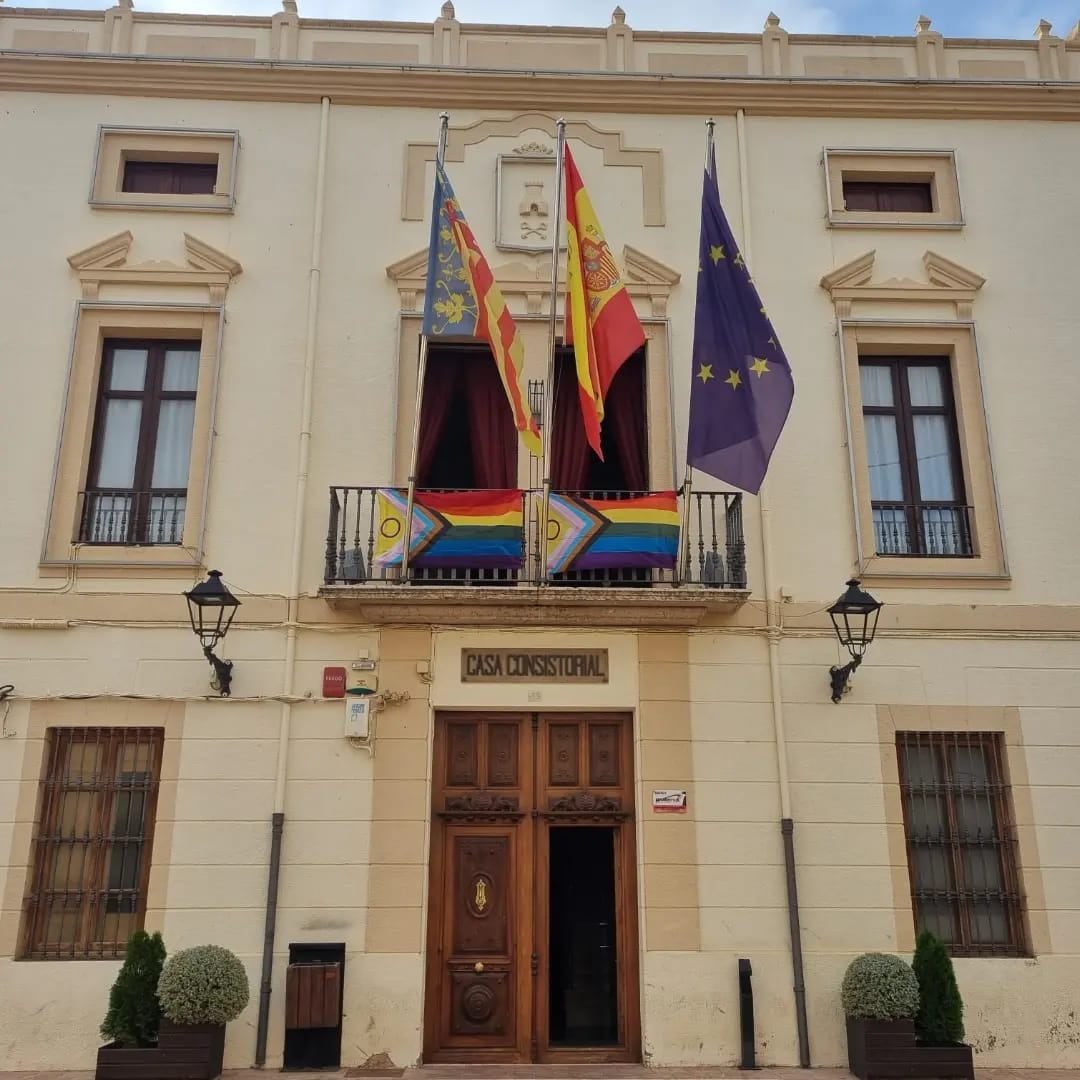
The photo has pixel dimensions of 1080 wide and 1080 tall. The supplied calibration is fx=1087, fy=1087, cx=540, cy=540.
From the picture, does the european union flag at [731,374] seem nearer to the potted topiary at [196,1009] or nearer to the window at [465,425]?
the window at [465,425]

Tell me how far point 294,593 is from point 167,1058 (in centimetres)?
384

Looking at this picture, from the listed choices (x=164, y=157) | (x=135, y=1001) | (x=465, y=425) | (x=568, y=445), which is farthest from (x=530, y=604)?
(x=164, y=157)

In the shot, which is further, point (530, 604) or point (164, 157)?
point (164, 157)

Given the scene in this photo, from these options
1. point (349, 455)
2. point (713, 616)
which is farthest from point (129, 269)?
point (713, 616)

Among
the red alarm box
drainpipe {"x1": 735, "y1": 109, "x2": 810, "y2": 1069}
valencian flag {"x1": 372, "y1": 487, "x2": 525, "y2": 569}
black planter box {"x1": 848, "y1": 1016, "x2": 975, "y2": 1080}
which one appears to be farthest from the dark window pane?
black planter box {"x1": 848, "y1": 1016, "x2": 975, "y2": 1080}

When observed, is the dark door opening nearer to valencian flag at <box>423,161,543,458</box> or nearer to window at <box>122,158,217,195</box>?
valencian flag at <box>423,161,543,458</box>

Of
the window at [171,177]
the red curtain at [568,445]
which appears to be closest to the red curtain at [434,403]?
the red curtain at [568,445]

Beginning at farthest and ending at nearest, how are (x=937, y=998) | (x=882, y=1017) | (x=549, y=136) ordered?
(x=549, y=136) < (x=937, y=998) < (x=882, y=1017)

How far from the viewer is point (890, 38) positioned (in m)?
11.8

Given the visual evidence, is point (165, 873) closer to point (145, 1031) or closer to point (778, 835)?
point (145, 1031)

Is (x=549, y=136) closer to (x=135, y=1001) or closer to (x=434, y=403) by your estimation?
(x=434, y=403)

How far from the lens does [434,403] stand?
10.8m

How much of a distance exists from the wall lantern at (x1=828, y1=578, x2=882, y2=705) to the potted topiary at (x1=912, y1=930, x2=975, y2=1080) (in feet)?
7.23

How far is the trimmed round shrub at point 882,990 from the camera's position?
8531mm
